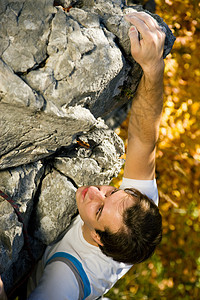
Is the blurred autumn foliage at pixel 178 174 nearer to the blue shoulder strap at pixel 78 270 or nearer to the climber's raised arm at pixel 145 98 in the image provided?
the climber's raised arm at pixel 145 98

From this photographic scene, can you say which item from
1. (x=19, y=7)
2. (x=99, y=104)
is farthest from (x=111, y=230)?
(x=19, y=7)

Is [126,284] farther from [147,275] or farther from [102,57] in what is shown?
[102,57]

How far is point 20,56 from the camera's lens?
5.11ft

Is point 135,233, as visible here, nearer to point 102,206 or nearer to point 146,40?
point 102,206

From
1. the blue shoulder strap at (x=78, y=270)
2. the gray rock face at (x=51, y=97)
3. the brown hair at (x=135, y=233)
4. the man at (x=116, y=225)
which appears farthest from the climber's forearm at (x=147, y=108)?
the blue shoulder strap at (x=78, y=270)

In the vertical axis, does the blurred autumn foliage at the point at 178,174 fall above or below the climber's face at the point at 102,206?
below

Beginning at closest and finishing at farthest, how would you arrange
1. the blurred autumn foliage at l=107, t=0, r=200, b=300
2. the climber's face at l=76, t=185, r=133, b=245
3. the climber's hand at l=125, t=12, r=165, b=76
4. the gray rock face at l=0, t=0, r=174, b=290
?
the gray rock face at l=0, t=0, r=174, b=290 → the climber's hand at l=125, t=12, r=165, b=76 → the climber's face at l=76, t=185, r=133, b=245 → the blurred autumn foliage at l=107, t=0, r=200, b=300

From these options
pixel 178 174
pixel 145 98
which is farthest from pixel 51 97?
pixel 178 174

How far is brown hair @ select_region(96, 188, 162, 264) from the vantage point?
6.86ft

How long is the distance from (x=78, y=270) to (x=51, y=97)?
4.41ft

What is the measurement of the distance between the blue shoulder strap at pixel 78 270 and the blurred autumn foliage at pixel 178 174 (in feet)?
6.35

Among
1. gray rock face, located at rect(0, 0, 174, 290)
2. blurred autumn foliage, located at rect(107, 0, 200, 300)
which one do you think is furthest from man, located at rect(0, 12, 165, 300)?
blurred autumn foliage, located at rect(107, 0, 200, 300)

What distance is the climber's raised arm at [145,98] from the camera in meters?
1.89

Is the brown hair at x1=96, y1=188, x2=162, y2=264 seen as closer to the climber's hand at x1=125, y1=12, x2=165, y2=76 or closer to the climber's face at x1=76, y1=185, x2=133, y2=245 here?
the climber's face at x1=76, y1=185, x2=133, y2=245
